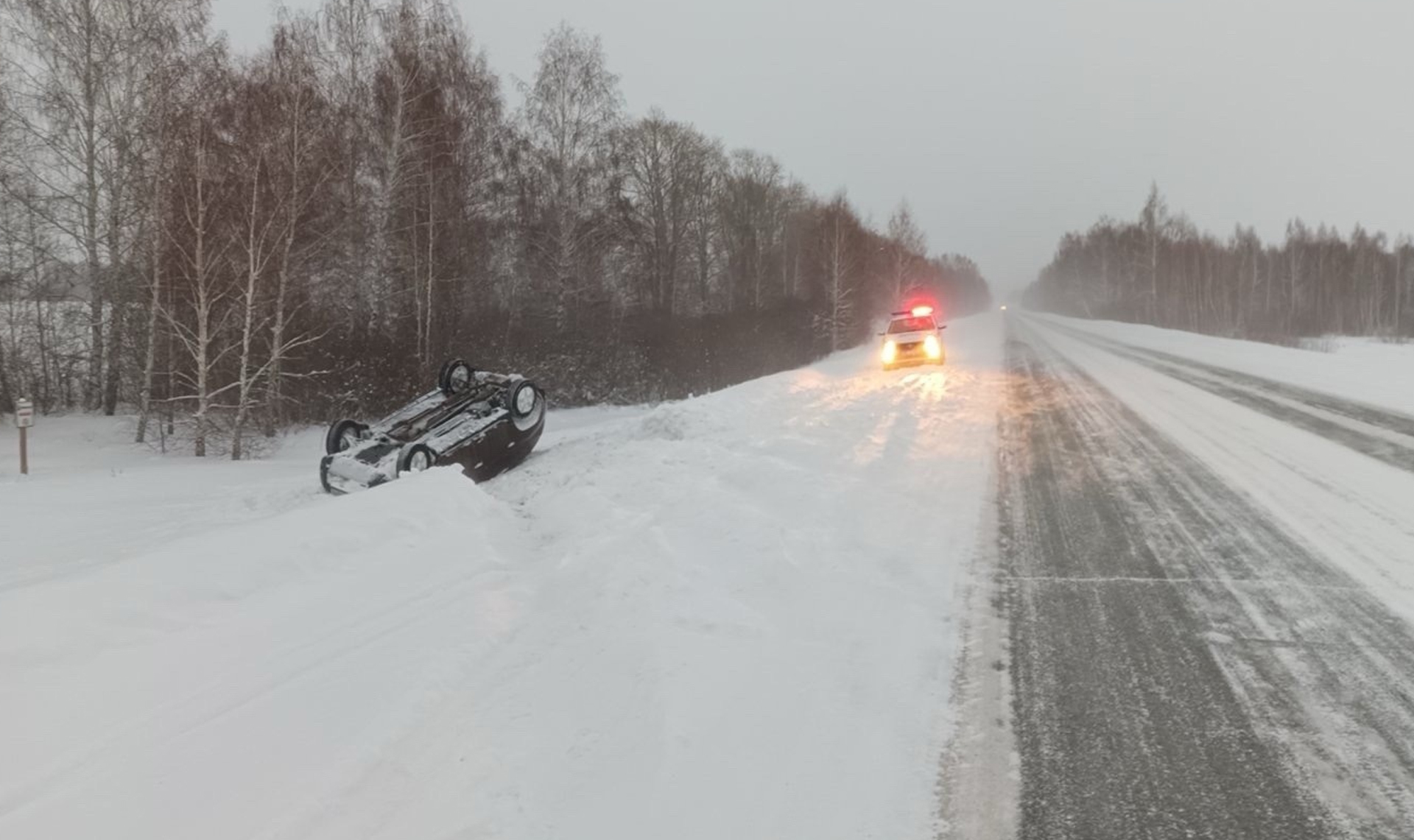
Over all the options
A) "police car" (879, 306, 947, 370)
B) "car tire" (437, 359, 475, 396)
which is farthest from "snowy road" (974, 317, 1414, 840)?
"police car" (879, 306, 947, 370)

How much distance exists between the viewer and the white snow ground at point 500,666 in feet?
8.30

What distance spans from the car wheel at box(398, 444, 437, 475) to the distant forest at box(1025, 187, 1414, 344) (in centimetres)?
6921

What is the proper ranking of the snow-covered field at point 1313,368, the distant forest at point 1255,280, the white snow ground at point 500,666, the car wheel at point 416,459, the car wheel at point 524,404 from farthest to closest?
the distant forest at point 1255,280
the snow-covered field at point 1313,368
the car wheel at point 524,404
the car wheel at point 416,459
the white snow ground at point 500,666

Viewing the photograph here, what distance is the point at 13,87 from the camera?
50.8ft

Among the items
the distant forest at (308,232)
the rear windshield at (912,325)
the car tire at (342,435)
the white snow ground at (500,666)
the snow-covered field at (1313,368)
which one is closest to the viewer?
the white snow ground at (500,666)

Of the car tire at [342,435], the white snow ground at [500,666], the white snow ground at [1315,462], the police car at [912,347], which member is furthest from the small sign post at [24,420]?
the police car at [912,347]

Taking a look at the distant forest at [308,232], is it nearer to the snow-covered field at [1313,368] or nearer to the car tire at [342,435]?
the car tire at [342,435]

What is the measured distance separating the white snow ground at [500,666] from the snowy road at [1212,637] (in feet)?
1.69

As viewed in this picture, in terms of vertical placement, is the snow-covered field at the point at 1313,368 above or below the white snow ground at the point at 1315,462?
above

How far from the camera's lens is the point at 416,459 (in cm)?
790

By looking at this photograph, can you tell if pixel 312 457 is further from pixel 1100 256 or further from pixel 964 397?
pixel 1100 256

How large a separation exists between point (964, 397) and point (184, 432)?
1669 centimetres

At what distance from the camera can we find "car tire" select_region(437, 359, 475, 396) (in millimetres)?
10422

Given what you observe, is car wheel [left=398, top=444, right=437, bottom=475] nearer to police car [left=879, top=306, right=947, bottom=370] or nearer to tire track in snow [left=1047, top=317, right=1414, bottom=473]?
tire track in snow [left=1047, top=317, right=1414, bottom=473]
